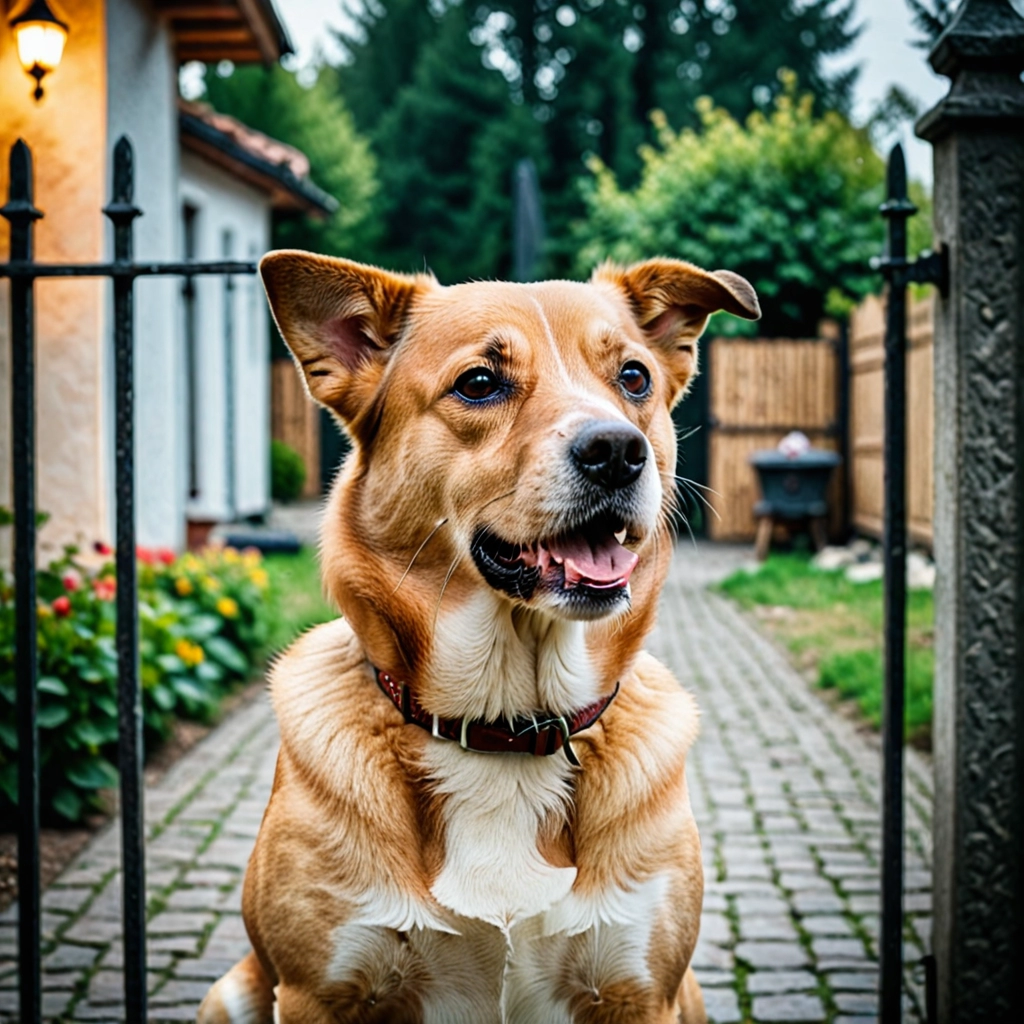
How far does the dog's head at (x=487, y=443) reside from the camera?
2066mm

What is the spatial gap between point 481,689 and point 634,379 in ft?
2.19

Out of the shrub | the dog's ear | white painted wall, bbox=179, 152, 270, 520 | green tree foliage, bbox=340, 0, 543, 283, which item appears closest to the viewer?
the dog's ear

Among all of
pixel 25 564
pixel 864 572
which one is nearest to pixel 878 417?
pixel 864 572

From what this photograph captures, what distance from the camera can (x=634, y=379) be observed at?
2.31m

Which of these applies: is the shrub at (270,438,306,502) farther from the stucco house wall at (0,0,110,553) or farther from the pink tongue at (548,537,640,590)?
the pink tongue at (548,537,640,590)

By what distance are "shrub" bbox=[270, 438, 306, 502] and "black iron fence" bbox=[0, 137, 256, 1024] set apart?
14959 millimetres

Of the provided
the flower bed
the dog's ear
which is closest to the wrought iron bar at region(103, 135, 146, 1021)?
the dog's ear

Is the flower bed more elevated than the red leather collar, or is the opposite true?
the red leather collar

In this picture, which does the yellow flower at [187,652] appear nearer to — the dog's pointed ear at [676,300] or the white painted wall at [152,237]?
the white painted wall at [152,237]

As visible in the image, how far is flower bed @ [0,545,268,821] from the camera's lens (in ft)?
14.1

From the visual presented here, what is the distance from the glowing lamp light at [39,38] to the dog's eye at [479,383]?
163 cm

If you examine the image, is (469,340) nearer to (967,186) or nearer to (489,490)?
(489,490)

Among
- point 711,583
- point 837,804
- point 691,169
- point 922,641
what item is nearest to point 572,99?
point 691,169

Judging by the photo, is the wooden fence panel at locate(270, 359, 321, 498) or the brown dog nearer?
the brown dog
